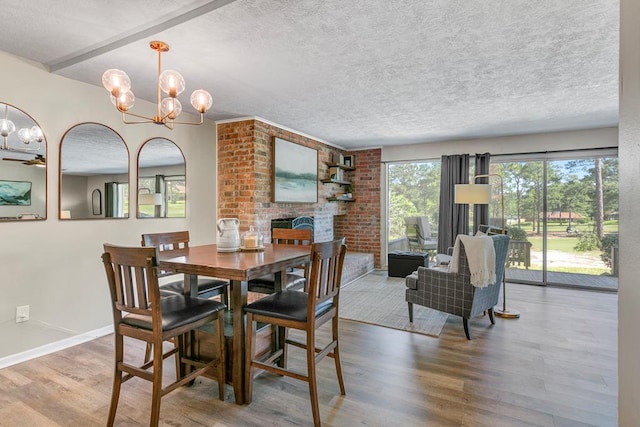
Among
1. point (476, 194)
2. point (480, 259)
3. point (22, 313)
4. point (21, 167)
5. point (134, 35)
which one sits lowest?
point (22, 313)

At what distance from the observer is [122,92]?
Answer: 1982mm

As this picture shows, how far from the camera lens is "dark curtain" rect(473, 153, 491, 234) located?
17.3 feet

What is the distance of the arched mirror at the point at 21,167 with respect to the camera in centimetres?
240

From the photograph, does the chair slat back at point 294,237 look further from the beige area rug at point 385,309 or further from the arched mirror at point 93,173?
the arched mirror at point 93,173

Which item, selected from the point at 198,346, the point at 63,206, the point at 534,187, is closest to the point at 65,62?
the point at 63,206

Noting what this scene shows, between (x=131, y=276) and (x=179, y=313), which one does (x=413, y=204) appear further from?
(x=131, y=276)

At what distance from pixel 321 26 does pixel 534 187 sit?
461 cm

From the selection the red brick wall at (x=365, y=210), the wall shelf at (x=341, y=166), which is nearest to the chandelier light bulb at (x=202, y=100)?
the wall shelf at (x=341, y=166)

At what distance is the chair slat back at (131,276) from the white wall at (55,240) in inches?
57.0

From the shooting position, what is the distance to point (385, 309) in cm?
381

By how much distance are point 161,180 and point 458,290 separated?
3.21 m

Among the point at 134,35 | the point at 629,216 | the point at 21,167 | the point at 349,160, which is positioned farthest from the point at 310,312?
the point at 349,160

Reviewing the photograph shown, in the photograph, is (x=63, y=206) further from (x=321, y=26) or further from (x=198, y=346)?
(x=321, y=26)

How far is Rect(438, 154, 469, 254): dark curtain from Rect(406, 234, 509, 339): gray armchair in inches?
81.2
